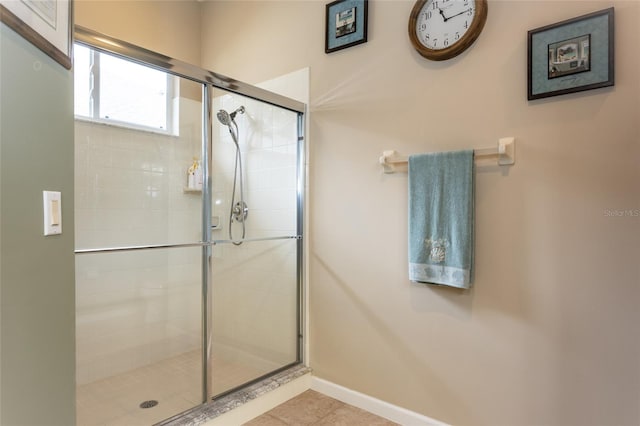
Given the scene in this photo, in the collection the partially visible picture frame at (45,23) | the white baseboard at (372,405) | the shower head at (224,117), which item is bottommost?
the white baseboard at (372,405)

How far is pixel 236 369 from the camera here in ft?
7.25

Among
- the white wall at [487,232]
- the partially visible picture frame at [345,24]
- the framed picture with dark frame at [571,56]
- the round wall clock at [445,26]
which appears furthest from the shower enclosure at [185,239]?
the framed picture with dark frame at [571,56]

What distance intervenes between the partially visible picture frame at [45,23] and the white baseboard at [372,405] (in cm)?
202

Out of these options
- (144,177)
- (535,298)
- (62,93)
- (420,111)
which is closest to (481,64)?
(420,111)

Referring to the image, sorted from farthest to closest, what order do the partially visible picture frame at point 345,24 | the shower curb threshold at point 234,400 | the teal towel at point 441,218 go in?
the partially visible picture frame at point 345,24, the shower curb threshold at point 234,400, the teal towel at point 441,218

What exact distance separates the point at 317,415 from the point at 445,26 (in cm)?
210

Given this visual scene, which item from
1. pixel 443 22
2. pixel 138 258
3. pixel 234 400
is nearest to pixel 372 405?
pixel 234 400

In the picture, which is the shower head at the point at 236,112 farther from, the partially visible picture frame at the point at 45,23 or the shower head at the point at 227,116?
the partially visible picture frame at the point at 45,23

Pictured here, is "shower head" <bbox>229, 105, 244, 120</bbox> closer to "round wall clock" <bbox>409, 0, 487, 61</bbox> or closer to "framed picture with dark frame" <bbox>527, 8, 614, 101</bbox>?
"round wall clock" <bbox>409, 0, 487, 61</bbox>

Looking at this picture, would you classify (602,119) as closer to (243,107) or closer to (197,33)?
(243,107)

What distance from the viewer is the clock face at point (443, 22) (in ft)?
5.54

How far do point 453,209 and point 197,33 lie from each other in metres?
2.55

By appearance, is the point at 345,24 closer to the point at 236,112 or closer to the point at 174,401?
the point at 236,112

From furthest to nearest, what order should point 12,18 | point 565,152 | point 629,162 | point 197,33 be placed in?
point 197,33 → point 565,152 → point 629,162 → point 12,18
